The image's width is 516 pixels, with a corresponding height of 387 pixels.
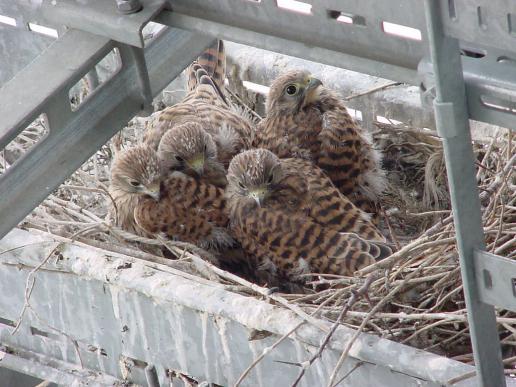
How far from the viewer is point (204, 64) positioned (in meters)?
4.91

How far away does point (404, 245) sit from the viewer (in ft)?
13.4

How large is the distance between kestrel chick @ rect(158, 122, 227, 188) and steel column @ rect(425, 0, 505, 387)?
1.90m

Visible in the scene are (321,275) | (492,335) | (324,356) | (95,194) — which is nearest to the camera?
(492,335)

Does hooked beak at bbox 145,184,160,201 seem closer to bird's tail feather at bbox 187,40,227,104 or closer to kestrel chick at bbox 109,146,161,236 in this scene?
kestrel chick at bbox 109,146,161,236

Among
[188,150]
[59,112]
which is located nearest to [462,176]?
[59,112]

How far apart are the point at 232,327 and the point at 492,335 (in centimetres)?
96

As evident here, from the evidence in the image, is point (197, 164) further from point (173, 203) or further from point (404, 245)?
point (404, 245)

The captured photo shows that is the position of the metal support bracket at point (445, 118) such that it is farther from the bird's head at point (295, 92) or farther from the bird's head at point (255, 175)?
the bird's head at point (295, 92)

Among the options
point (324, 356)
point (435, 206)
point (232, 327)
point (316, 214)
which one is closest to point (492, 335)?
point (324, 356)

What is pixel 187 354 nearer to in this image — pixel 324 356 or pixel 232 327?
pixel 232 327

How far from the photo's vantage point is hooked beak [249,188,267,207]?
4.07m

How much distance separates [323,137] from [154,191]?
623 mm

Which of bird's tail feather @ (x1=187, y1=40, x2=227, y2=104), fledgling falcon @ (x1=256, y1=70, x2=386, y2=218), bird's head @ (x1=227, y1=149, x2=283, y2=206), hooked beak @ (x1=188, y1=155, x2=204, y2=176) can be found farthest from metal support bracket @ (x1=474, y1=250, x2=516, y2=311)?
bird's tail feather @ (x1=187, y1=40, x2=227, y2=104)

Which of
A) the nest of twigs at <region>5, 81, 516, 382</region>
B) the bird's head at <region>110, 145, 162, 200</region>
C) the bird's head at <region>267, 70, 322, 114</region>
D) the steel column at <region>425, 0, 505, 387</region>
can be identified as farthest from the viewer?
the bird's head at <region>267, 70, 322, 114</region>
